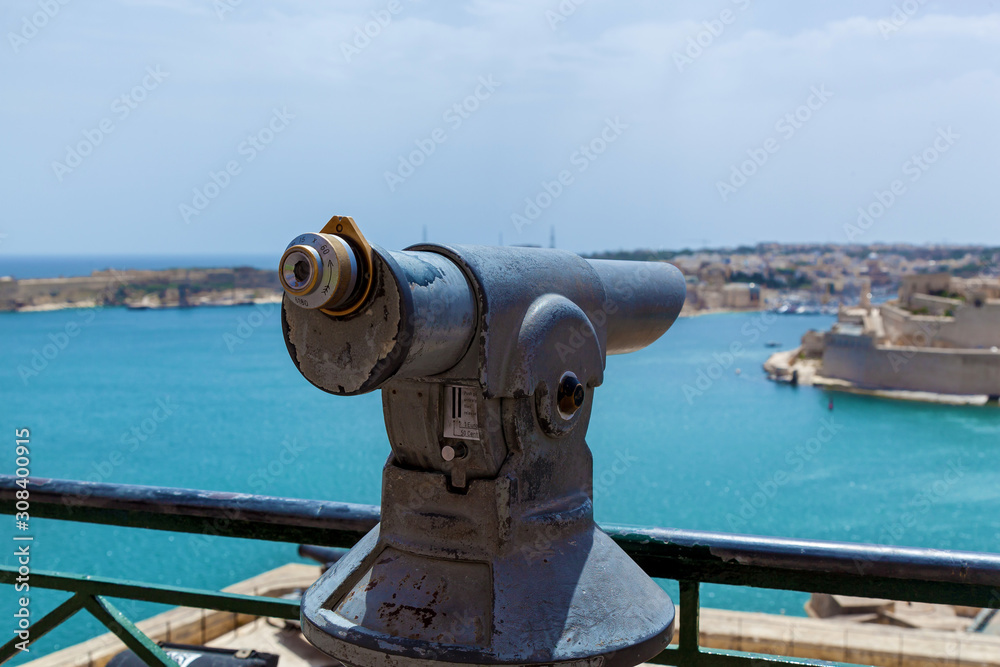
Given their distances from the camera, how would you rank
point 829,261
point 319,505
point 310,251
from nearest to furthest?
point 310,251
point 319,505
point 829,261

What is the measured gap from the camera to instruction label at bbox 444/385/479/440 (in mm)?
1357

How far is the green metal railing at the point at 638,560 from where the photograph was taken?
157 cm

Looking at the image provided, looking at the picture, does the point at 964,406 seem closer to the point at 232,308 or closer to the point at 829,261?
the point at 829,261

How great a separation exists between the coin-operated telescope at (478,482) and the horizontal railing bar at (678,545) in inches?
8.3

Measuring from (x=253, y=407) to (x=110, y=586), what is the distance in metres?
49.8

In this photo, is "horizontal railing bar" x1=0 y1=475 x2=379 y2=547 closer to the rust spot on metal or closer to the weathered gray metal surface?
the rust spot on metal

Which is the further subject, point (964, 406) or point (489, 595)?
point (964, 406)

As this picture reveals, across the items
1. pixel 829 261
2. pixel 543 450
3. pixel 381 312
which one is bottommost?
pixel 543 450

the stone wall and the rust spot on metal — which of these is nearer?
the rust spot on metal

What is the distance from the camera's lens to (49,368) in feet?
212

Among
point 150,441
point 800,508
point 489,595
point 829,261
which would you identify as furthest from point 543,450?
point 829,261

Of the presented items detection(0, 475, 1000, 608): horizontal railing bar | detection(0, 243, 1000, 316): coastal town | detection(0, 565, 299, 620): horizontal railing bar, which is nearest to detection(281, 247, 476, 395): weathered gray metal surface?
detection(0, 475, 1000, 608): horizontal railing bar

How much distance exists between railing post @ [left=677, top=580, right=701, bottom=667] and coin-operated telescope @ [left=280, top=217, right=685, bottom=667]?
21cm

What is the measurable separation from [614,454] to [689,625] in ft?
128
